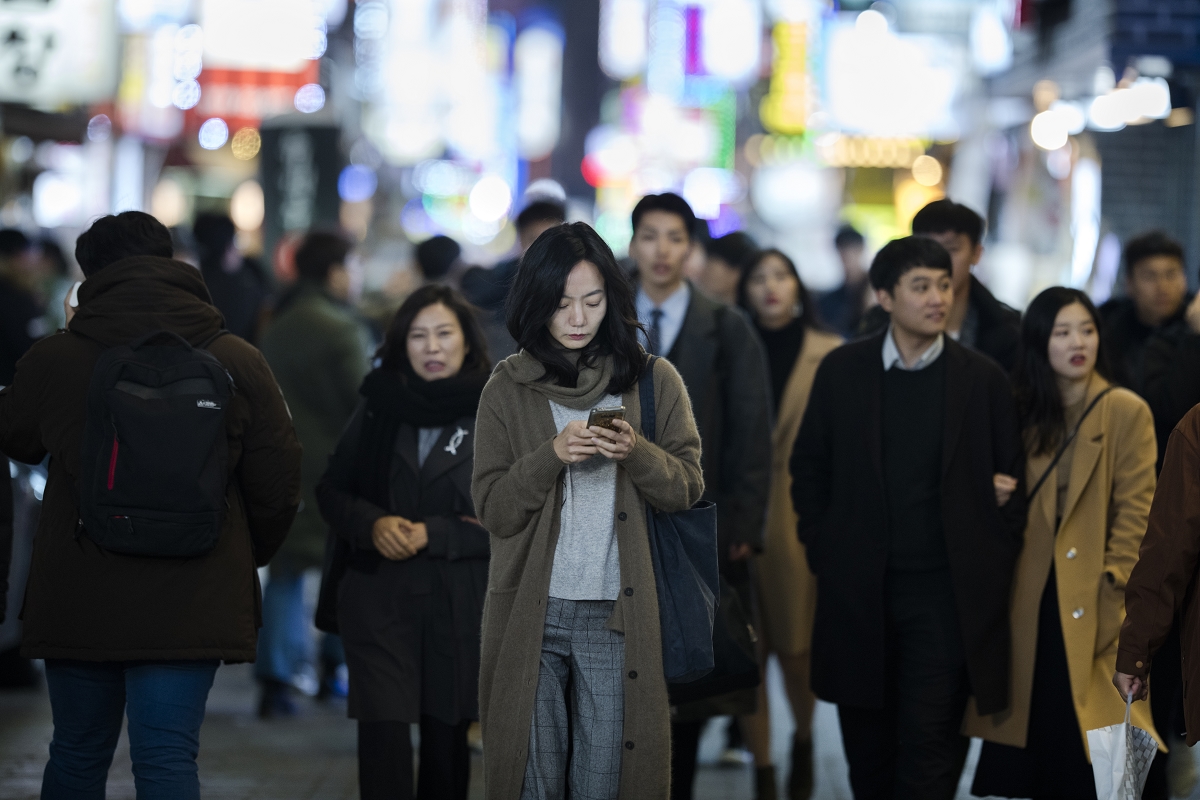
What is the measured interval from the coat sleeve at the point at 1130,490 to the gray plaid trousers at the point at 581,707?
216 centimetres

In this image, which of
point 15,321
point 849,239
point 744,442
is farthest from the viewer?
point 849,239

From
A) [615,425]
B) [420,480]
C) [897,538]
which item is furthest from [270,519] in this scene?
[897,538]

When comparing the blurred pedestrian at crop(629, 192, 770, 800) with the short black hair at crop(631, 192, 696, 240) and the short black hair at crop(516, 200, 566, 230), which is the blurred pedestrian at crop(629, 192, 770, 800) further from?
the short black hair at crop(516, 200, 566, 230)

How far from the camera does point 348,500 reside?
18.0ft

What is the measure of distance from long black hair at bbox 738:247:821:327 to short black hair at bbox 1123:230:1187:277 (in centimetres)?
154

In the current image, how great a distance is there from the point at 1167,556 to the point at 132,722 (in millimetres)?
3109

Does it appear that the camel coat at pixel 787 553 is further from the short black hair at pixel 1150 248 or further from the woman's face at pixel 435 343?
the woman's face at pixel 435 343

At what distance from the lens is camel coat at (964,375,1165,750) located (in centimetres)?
527

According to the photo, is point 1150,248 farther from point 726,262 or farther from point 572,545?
point 572,545

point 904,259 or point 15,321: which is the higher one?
point 904,259

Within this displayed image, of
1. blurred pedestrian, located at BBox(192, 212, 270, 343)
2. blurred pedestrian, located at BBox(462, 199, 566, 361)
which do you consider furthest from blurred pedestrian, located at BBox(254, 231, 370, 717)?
blurred pedestrian, located at BBox(192, 212, 270, 343)

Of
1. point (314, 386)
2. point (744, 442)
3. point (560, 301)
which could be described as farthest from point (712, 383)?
point (314, 386)

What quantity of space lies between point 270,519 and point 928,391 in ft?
8.15

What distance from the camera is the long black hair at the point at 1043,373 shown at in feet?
18.1
